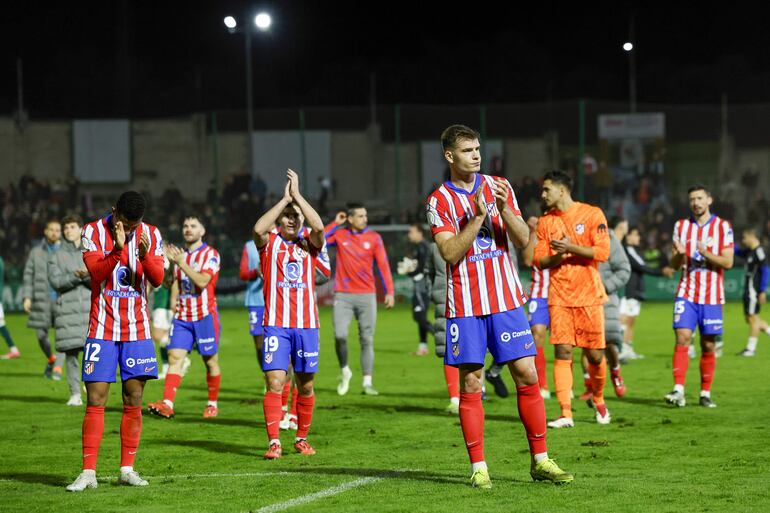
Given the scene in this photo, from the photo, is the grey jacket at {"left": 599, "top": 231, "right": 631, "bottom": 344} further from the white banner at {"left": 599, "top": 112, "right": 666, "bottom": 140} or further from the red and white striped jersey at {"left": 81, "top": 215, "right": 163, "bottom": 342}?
the white banner at {"left": 599, "top": 112, "right": 666, "bottom": 140}

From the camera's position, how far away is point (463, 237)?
733cm

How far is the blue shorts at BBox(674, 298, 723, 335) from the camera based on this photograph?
12.1 meters

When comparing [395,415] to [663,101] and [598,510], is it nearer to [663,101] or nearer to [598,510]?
[598,510]

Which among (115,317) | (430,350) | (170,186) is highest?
(170,186)

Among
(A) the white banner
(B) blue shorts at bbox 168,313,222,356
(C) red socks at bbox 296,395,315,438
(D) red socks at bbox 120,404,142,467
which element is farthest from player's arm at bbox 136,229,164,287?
(A) the white banner

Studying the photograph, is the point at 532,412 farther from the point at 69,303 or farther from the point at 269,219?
the point at 69,303

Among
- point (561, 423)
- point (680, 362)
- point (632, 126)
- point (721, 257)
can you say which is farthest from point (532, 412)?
point (632, 126)

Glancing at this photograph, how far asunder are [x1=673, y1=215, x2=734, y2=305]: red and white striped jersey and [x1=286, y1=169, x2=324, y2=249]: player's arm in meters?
4.25

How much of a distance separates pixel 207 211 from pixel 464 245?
104 ft

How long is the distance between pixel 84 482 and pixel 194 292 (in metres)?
4.38

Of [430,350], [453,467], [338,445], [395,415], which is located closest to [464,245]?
[453,467]

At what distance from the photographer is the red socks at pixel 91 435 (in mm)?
8203

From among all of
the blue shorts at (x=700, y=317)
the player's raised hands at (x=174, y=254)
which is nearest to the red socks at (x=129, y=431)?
the player's raised hands at (x=174, y=254)

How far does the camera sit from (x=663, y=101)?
61906 mm
